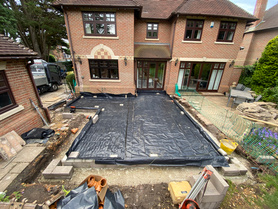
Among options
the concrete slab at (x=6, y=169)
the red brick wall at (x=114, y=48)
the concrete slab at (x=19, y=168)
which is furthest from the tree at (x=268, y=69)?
the concrete slab at (x=6, y=169)

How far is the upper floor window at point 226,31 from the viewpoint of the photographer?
9141 millimetres

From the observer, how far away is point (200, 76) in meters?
10.5

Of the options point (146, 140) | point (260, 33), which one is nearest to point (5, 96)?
point (146, 140)

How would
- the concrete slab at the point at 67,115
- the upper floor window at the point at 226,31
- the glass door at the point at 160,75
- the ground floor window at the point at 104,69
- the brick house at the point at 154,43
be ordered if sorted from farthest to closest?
the glass door at the point at 160,75 < the ground floor window at the point at 104,69 < the upper floor window at the point at 226,31 < the brick house at the point at 154,43 < the concrete slab at the point at 67,115

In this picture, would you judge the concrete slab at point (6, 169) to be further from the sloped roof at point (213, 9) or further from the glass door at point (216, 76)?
the glass door at point (216, 76)

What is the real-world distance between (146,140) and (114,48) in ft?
24.7

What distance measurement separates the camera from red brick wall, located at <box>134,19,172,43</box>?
31.9 feet

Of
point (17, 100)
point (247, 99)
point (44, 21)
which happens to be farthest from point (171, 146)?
point (44, 21)

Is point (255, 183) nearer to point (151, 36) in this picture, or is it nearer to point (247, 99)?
point (247, 99)

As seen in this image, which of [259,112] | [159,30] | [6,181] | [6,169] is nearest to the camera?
[6,181]

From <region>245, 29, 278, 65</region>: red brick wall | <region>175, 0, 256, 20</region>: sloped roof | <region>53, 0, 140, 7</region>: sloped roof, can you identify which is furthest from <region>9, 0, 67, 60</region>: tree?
<region>245, 29, 278, 65</region>: red brick wall

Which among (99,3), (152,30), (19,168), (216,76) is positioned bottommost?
(19,168)

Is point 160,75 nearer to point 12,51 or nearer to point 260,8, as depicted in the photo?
point 12,51

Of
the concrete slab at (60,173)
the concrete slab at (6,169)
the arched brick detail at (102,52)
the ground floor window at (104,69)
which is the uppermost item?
the arched brick detail at (102,52)
